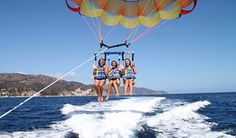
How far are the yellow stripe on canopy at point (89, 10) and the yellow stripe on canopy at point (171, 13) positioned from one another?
2.57 meters

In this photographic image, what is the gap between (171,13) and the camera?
40.9 ft

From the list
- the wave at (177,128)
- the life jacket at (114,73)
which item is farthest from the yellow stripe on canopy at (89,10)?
the wave at (177,128)

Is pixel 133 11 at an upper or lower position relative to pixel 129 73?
upper

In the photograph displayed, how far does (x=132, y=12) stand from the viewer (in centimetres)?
1305

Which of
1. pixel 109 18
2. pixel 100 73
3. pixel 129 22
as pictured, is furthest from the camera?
pixel 129 22

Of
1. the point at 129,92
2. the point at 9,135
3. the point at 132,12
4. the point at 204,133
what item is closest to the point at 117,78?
the point at 129,92

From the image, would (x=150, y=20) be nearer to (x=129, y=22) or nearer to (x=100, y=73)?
(x=129, y=22)

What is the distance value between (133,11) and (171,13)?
163 cm

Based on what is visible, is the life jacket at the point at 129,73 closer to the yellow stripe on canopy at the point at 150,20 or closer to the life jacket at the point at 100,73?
the life jacket at the point at 100,73

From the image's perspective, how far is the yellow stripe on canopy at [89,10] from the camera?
39.1ft

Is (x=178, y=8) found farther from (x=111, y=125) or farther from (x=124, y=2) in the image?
(x=111, y=125)

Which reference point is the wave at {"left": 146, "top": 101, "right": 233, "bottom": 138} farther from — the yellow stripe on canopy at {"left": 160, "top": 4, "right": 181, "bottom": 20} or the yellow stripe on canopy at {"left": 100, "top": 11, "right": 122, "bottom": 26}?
the yellow stripe on canopy at {"left": 100, "top": 11, "right": 122, "bottom": 26}

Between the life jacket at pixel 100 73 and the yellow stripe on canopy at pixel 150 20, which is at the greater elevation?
the yellow stripe on canopy at pixel 150 20

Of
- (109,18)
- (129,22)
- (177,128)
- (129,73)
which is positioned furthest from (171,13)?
(177,128)
